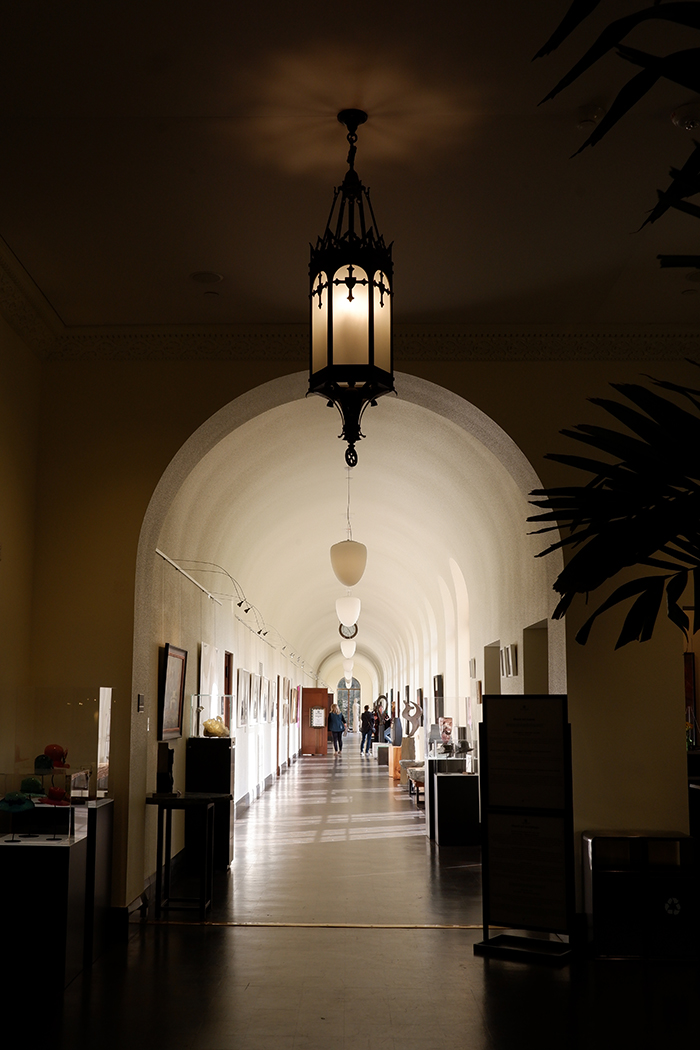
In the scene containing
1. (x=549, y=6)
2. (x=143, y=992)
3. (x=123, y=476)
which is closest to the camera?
(x=549, y=6)

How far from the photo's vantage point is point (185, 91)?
4527mm

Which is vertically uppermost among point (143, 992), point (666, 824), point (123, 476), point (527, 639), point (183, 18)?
point (183, 18)

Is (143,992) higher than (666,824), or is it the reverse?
(666,824)

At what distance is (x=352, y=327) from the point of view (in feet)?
14.1

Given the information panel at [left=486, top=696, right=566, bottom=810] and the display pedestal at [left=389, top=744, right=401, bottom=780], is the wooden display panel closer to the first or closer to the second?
the display pedestal at [left=389, top=744, right=401, bottom=780]

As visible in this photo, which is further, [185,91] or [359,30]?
[185,91]

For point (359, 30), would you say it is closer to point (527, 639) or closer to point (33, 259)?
point (33, 259)

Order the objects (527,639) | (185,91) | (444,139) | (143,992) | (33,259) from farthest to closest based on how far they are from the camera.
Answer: (527,639)
(33,259)
(143,992)
(444,139)
(185,91)

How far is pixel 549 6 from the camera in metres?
3.95

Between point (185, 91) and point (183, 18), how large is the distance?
0.54 m

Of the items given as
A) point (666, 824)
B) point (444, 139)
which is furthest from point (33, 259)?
point (666, 824)

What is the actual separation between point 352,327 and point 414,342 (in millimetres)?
3430

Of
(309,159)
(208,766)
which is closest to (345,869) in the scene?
(208,766)

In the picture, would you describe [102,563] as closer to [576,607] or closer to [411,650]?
[576,607]
